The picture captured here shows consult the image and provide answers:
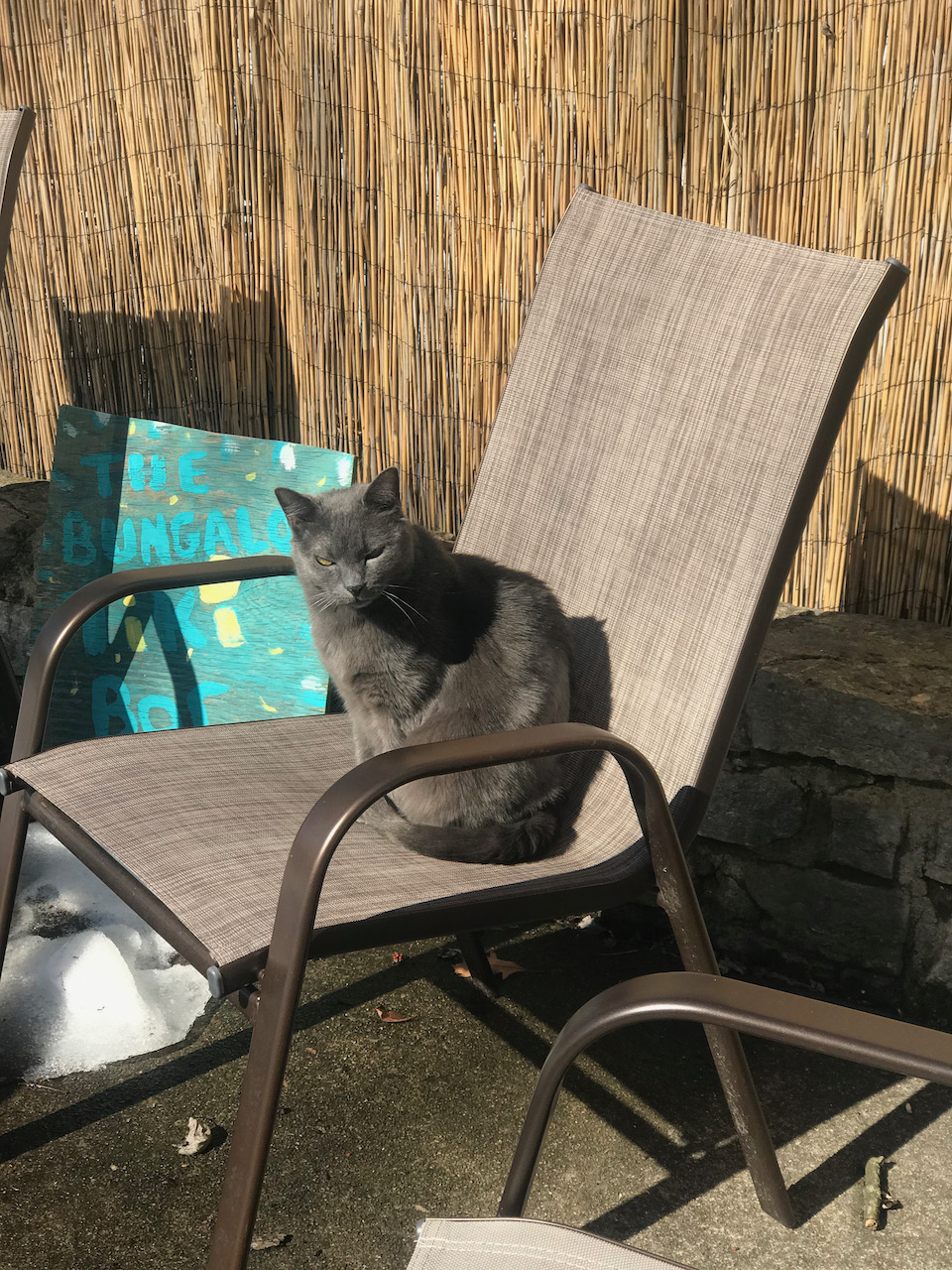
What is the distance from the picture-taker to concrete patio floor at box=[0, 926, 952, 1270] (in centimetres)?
168

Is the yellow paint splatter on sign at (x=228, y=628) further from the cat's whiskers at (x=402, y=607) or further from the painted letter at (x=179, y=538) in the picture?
the cat's whiskers at (x=402, y=607)

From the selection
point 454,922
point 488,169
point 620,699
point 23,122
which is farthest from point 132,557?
point 454,922

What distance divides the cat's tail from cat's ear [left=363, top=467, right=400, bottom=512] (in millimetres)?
513

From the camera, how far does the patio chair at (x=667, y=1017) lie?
94 cm

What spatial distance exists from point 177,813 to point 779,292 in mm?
1163

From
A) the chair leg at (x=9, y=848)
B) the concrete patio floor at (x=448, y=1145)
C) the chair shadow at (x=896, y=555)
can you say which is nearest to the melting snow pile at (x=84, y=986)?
the concrete patio floor at (x=448, y=1145)

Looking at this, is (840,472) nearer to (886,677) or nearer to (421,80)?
(886,677)

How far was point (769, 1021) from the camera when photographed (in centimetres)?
98

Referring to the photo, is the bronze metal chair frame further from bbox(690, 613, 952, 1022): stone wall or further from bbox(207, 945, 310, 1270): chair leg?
bbox(690, 613, 952, 1022): stone wall

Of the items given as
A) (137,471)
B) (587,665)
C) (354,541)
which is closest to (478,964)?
(587,665)

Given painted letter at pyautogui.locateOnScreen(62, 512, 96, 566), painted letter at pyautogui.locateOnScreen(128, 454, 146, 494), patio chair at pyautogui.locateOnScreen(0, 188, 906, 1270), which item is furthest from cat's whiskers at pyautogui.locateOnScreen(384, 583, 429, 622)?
painted letter at pyautogui.locateOnScreen(62, 512, 96, 566)

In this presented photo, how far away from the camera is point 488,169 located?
8.39ft

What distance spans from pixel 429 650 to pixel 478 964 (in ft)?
2.51

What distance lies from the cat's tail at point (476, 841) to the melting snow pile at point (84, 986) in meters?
0.76
